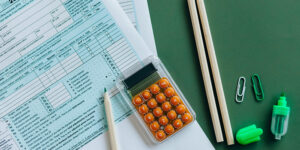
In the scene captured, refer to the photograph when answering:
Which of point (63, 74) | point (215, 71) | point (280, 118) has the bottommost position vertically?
point (280, 118)

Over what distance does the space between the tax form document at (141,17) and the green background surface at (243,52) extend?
0.01m

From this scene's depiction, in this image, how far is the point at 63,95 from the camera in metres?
0.52

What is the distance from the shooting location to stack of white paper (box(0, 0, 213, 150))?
0.52 meters

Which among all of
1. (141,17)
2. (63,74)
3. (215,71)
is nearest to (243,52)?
(215,71)

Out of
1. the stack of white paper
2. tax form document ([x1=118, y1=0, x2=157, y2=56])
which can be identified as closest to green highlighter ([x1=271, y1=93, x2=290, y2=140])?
the stack of white paper

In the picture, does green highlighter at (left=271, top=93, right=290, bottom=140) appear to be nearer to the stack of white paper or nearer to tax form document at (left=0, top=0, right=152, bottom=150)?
the stack of white paper

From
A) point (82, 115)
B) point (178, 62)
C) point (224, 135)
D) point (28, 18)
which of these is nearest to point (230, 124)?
point (224, 135)

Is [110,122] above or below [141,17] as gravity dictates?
below

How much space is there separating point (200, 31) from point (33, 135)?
337mm

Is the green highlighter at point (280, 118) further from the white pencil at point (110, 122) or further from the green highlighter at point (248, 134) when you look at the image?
the white pencil at point (110, 122)

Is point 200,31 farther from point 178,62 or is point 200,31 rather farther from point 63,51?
point 63,51

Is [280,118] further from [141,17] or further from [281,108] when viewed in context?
[141,17]

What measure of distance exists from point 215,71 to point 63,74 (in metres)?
0.26

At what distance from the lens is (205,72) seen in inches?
20.9
